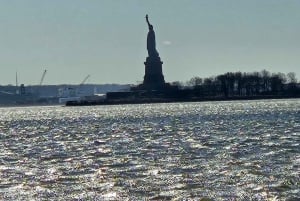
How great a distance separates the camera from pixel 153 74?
13438 cm

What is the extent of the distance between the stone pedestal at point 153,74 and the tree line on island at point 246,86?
22.1 m

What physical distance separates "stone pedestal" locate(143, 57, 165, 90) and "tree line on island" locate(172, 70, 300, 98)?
22080mm

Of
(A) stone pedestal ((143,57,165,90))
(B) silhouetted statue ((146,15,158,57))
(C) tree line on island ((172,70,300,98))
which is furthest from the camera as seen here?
(C) tree line on island ((172,70,300,98))

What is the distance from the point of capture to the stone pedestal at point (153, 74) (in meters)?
132

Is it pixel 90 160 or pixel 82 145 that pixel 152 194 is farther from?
pixel 82 145

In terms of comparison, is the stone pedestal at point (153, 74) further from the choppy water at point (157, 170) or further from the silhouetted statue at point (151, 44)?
the choppy water at point (157, 170)

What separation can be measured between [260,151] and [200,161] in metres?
3.75

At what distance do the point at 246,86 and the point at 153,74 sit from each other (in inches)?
1314

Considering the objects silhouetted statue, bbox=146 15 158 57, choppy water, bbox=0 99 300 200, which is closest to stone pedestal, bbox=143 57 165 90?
Answer: silhouetted statue, bbox=146 15 158 57

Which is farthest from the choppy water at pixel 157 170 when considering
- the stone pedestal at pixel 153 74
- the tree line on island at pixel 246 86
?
the tree line on island at pixel 246 86

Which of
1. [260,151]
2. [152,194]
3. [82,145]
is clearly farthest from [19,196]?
[82,145]

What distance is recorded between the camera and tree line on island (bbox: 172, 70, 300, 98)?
16138 centimetres

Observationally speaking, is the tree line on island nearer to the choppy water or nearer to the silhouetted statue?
the silhouetted statue

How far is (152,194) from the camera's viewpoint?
19.2 metres
